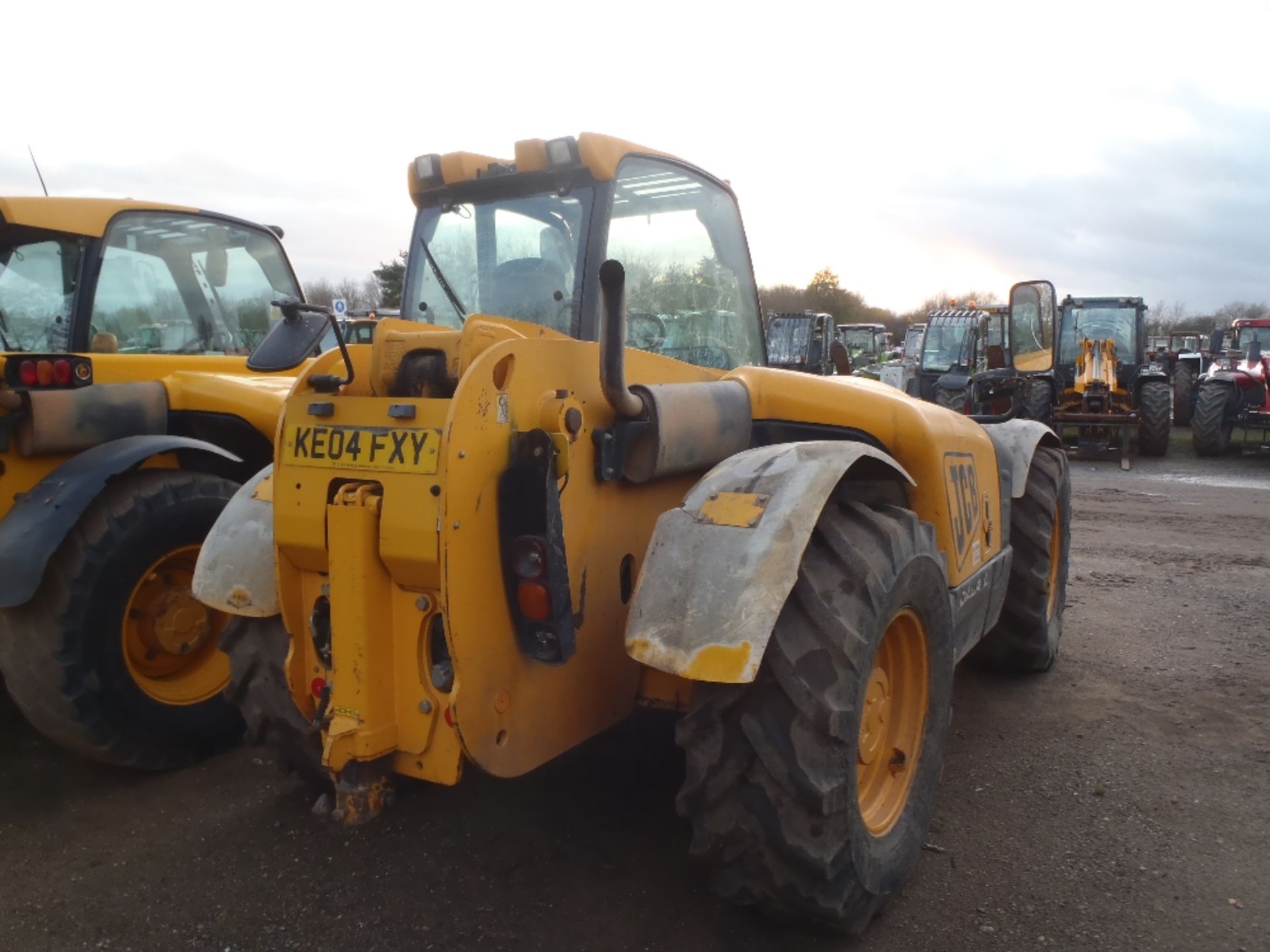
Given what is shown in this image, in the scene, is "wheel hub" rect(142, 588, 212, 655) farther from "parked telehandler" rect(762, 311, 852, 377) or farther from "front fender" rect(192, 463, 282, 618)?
"parked telehandler" rect(762, 311, 852, 377)

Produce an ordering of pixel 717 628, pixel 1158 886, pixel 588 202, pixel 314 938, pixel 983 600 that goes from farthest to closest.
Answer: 1. pixel 983 600
2. pixel 588 202
3. pixel 1158 886
4. pixel 314 938
5. pixel 717 628

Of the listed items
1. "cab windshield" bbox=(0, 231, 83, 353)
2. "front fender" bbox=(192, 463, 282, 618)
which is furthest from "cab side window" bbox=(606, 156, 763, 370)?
"cab windshield" bbox=(0, 231, 83, 353)

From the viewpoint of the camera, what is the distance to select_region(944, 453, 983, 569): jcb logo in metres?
3.52

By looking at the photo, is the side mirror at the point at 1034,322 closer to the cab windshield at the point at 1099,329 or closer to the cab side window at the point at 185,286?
the cab side window at the point at 185,286

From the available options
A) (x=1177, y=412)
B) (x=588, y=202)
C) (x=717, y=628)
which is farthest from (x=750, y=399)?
(x=1177, y=412)

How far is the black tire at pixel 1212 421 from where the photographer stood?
1596 cm

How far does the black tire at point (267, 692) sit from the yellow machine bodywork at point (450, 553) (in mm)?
252

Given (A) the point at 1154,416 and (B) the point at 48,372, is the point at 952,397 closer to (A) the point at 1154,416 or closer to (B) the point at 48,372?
(A) the point at 1154,416

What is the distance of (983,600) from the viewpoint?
3.94m

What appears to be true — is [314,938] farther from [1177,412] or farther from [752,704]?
[1177,412]

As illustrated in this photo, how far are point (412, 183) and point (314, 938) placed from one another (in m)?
2.54

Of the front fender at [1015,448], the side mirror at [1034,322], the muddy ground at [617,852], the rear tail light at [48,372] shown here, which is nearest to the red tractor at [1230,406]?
the side mirror at [1034,322]

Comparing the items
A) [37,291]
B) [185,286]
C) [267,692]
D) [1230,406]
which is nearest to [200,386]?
[185,286]

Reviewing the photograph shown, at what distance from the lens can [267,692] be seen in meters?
2.93
